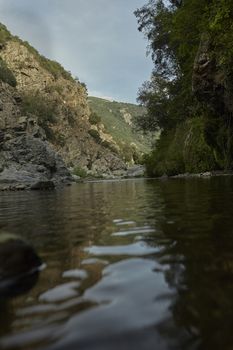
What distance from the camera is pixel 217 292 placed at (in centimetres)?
274

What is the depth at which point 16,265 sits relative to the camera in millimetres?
3480

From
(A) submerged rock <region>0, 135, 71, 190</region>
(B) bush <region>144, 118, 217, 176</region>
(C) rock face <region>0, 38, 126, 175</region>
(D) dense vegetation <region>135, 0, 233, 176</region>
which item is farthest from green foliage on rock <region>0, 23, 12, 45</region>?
(A) submerged rock <region>0, 135, 71, 190</region>

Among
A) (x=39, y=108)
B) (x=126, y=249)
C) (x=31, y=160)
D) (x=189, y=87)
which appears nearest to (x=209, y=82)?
(x=189, y=87)

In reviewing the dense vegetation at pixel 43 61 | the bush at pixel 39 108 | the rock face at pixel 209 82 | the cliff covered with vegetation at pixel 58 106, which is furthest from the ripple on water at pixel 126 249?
the dense vegetation at pixel 43 61

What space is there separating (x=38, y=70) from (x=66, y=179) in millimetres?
81702

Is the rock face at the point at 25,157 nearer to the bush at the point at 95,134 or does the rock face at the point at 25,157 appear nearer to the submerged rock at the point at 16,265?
the submerged rock at the point at 16,265

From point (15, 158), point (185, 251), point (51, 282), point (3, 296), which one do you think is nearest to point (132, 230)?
point (185, 251)

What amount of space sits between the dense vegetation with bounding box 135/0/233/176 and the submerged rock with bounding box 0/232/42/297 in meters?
11.3

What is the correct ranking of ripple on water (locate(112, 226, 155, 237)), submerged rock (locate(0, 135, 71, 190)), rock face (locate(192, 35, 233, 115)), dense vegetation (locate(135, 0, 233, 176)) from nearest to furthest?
ripple on water (locate(112, 226, 155, 237)) → dense vegetation (locate(135, 0, 233, 176)) → rock face (locate(192, 35, 233, 115)) → submerged rock (locate(0, 135, 71, 190))

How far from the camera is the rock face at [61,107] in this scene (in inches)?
4128

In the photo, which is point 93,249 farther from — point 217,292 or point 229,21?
point 229,21

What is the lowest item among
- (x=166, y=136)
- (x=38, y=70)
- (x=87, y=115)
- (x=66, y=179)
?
(x=66, y=179)

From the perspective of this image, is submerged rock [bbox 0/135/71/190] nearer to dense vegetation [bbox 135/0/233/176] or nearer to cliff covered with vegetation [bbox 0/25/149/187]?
dense vegetation [bbox 135/0/233/176]

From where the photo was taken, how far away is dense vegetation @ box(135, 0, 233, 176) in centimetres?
1709
